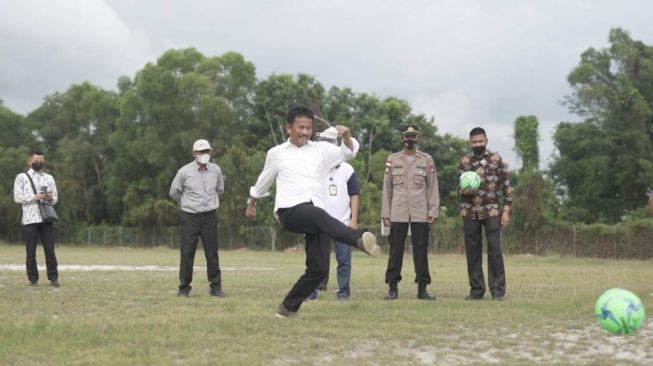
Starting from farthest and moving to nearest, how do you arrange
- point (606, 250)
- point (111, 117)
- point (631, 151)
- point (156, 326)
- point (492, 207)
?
1. point (111, 117)
2. point (631, 151)
3. point (606, 250)
4. point (492, 207)
5. point (156, 326)

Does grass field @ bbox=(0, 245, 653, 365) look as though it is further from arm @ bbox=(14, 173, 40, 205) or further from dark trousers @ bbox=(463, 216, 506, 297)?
arm @ bbox=(14, 173, 40, 205)

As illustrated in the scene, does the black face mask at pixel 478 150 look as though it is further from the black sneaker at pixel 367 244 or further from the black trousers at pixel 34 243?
the black trousers at pixel 34 243

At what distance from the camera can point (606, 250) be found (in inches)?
1455

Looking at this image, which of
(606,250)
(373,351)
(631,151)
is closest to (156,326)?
(373,351)

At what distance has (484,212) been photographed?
11773 mm

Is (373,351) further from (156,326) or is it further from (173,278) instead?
(173,278)

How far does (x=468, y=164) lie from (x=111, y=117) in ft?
215

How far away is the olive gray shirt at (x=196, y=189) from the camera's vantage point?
39.9ft

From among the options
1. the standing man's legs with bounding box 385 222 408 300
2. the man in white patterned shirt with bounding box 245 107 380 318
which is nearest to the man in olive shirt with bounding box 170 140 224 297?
the standing man's legs with bounding box 385 222 408 300

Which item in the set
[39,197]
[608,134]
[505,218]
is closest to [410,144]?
[505,218]

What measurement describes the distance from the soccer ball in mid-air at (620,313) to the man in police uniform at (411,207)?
4495 millimetres

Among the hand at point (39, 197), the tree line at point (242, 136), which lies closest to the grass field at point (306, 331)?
the hand at point (39, 197)

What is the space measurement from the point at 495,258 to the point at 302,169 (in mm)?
4389

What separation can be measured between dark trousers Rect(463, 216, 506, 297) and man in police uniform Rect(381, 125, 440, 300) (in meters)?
0.64
